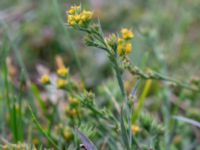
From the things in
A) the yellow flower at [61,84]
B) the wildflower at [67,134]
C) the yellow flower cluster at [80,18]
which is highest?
the yellow flower at [61,84]

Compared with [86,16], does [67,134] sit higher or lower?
lower

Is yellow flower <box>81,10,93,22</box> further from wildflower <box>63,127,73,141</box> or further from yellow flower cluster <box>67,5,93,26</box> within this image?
wildflower <box>63,127,73,141</box>

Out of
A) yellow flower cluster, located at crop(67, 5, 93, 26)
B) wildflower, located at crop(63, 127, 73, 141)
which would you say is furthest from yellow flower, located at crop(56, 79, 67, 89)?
yellow flower cluster, located at crop(67, 5, 93, 26)

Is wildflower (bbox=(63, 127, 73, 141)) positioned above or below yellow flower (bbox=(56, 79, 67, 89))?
below

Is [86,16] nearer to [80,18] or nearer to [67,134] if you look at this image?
[80,18]

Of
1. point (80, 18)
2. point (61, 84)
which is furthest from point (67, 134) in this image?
point (80, 18)

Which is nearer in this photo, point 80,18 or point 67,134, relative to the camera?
point 80,18

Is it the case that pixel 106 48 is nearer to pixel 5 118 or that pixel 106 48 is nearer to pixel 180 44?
pixel 5 118

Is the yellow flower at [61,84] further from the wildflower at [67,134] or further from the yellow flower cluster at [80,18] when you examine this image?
the yellow flower cluster at [80,18]

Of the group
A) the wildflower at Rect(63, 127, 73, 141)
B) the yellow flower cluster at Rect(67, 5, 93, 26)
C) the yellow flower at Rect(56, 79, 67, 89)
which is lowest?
the wildflower at Rect(63, 127, 73, 141)

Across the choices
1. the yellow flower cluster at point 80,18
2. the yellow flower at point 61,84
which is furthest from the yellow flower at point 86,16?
the yellow flower at point 61,84

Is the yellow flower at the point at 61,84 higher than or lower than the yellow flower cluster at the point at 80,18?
higher
